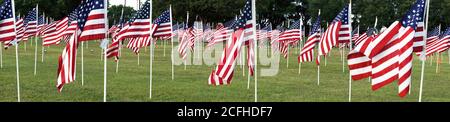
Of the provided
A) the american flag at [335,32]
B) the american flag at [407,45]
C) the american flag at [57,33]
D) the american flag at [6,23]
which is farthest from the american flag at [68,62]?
the american flag at [57,33]

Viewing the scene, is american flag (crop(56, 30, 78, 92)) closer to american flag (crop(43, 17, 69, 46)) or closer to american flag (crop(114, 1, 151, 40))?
american flag (crop(114, 1, 151, 40))

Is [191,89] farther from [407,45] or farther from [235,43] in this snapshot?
[407,45]

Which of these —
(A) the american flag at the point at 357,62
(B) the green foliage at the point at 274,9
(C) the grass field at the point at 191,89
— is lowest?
(C) the grass field at the point at 191,89

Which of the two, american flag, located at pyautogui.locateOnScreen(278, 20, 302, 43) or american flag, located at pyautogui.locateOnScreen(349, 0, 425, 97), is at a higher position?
american flag, located at pyautogui.locateOnScreen(278, 20, 302, 43)

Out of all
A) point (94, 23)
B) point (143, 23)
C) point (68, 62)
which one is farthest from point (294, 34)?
point (68, 62)

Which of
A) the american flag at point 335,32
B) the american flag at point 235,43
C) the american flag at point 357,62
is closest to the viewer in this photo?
the american flag at point 357,62

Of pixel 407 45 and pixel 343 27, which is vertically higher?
pixel 343 27

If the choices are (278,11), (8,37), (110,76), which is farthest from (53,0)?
(8,37)

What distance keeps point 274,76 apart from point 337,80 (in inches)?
107

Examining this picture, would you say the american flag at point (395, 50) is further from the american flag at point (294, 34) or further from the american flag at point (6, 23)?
the american flag at point (294, 34)

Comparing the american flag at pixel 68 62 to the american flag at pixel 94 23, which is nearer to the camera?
the american flag at pixel 94 23

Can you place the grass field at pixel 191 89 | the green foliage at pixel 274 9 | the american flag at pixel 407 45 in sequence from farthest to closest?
the green foliage at pixel 274 9 → the grass field at pixel 191 89 → the american flag at pixel 407 45

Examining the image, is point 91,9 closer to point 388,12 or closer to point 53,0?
point 388,12

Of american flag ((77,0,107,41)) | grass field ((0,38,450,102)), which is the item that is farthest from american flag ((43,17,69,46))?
american flag ((77,0,107,41))
